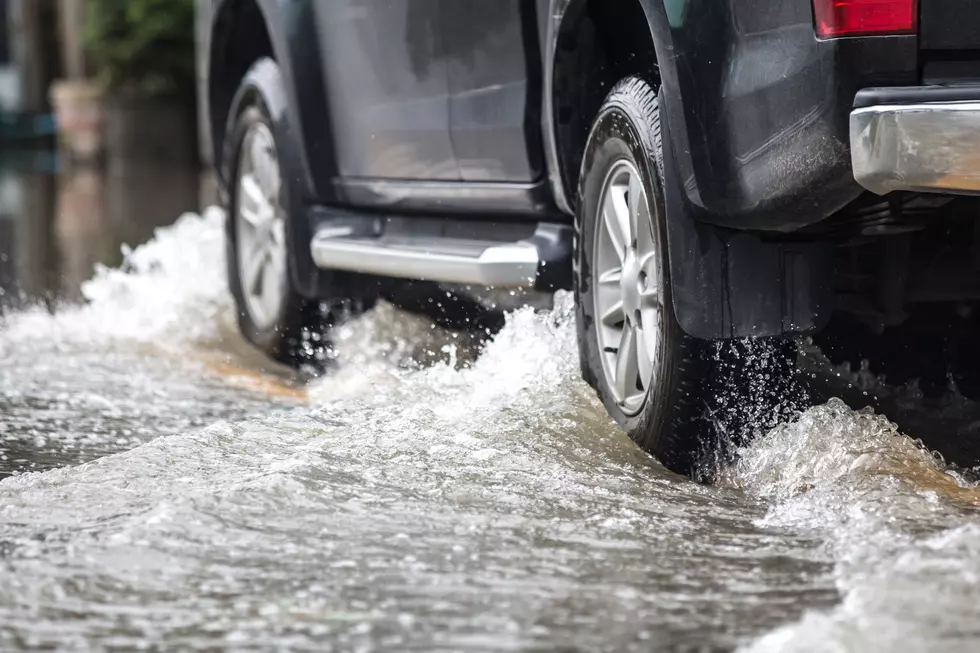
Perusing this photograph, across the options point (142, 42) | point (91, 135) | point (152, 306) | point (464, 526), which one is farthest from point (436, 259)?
point (91, 135)

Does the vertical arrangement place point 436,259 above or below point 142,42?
above

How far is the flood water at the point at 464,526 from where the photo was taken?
Result: 2.37m

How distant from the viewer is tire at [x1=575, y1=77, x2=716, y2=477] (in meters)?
3.30

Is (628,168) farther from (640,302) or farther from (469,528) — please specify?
(469,528)

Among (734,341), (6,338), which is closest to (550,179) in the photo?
(734,341)

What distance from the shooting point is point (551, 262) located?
158 inches

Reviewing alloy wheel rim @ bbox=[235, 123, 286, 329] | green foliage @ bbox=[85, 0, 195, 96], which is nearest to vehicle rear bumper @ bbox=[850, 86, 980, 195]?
alloy wheel rim @ bbox=[235, 123, 286, 329]

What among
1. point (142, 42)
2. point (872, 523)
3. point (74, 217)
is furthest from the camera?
point (142, 42)

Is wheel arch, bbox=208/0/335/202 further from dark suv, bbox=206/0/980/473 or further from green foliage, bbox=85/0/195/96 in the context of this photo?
green foliage, bbox=85/0/195/96

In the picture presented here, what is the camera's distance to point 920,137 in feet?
8.88

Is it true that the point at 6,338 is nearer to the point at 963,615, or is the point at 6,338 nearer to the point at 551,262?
the point at 551,262

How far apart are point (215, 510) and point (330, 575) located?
1.41 feet

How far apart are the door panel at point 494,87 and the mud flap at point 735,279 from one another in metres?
0.81

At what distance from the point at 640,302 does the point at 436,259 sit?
2.85 feet
